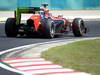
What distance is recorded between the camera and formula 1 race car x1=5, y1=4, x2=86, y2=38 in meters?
20.2

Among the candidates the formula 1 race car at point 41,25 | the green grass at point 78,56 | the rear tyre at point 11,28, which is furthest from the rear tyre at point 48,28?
the green grass at point 78,56

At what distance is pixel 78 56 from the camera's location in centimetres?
1371

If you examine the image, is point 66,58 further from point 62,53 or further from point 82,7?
point 82,7

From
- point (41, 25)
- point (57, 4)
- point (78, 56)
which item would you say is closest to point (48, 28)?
point (41, 25)

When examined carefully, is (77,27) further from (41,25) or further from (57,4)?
(57,4)

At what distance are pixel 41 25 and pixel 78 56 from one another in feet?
22.0

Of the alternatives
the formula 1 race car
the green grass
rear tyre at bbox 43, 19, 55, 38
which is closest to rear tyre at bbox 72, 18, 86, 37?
the formula 1 race car

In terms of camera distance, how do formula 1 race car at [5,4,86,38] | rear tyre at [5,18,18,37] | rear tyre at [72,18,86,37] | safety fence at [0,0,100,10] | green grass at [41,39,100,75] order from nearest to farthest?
green grass at [41,39,100,75]
formula 1 race car at [5,4,86,38]
rear tyre at [5,18,18,37]
rear tyre at [72,18,86,37]
safety fence at [0,0,100,10]

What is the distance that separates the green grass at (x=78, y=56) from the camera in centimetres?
1177

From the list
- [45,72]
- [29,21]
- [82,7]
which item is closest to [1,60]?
[45,72]

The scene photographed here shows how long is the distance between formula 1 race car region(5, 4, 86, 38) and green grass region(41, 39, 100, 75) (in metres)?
3.28

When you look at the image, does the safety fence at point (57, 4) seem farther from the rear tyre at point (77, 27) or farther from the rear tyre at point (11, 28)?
the rear tyre at point (11, 28)

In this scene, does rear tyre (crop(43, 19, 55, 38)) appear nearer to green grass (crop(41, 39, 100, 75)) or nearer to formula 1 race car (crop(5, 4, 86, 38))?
formula 1 race car (crop(5, 4, 86, 38))

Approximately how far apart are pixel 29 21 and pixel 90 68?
9.39 m
